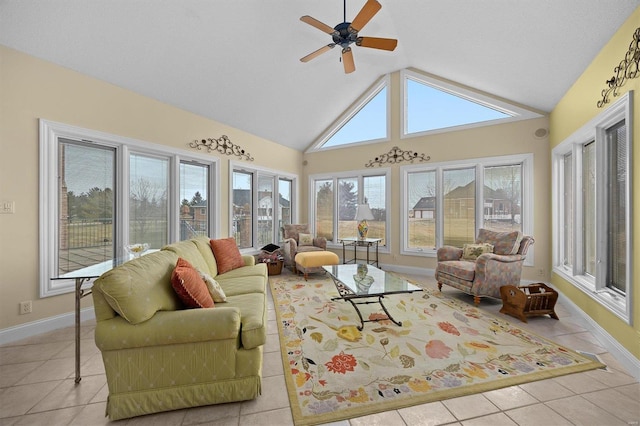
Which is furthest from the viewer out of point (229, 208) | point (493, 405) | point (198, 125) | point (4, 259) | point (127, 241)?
point (229, 208)

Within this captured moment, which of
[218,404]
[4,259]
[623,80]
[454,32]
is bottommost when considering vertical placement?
[218,404]

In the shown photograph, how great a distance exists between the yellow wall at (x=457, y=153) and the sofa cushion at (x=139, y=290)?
4526mm

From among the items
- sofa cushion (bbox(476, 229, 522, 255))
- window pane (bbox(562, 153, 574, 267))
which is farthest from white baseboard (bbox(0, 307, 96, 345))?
window pane (bbox(562, 153, 574, 267))

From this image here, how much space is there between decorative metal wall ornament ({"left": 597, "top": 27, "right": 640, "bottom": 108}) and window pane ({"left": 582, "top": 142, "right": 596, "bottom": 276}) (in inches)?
33.1

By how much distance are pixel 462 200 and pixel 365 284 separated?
3.09 metres

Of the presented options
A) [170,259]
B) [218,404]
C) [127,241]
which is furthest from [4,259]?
[218,404]

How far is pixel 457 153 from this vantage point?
201 inches

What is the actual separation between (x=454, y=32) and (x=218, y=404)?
473cm

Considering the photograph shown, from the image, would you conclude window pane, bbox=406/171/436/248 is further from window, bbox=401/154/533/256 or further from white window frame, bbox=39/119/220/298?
white window frame, bbox=39/119/220/298

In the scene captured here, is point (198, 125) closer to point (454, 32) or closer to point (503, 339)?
point (454, 32)

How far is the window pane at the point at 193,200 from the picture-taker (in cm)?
441

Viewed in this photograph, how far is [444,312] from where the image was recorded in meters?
3.35

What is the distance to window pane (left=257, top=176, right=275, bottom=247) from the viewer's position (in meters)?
5.99

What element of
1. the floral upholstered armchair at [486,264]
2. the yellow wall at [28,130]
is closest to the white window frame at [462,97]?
the floral upholstered armchair at [486,264]
